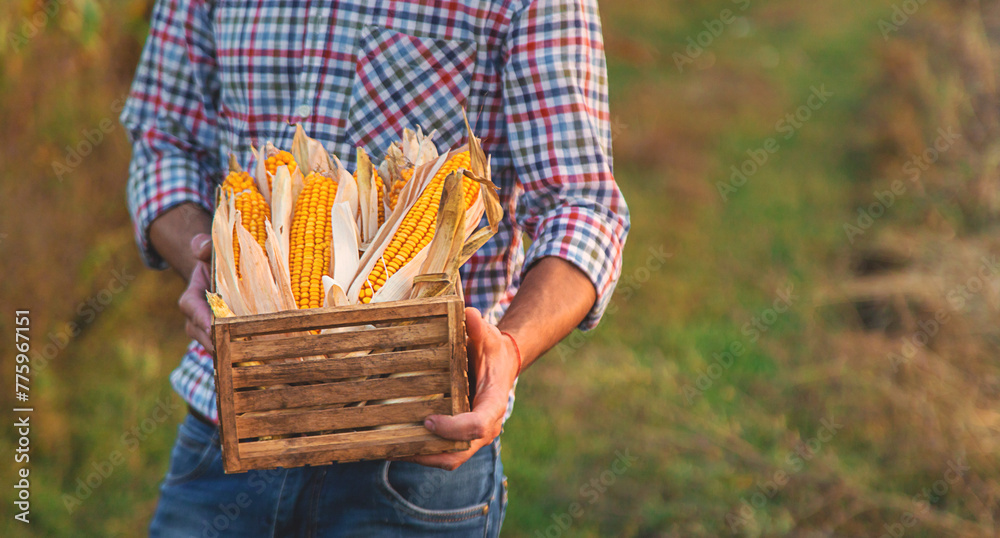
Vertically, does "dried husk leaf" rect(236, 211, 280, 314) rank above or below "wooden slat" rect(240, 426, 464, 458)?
above

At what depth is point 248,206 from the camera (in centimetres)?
167

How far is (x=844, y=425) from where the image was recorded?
454cm

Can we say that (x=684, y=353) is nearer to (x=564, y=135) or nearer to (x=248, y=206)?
(x=564, y=135)

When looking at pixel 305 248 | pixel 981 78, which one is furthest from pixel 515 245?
pixel 981 78

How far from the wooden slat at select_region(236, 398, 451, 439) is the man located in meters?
0.25

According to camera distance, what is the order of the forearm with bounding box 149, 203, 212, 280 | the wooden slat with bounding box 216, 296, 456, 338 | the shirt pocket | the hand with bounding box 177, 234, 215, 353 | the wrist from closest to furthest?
the wooden slat with bounding box 216, 296, 456, 338
the wrist
the hand with bounding box 177, 234, 215, 353
the shirt pocket
the forearm with bounding box 149, 203, 212, 280

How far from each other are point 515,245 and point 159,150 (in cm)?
99

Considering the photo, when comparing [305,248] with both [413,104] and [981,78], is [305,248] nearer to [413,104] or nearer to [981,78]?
[413,104]

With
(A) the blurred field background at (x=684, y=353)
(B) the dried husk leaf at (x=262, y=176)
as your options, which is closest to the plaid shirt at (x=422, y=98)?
(B) the dried husk leaf at (x=262, y=176)

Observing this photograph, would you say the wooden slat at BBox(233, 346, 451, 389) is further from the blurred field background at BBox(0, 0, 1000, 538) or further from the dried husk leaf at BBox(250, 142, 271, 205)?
the blurred field background at BBox(0, 0, 1000, 538)

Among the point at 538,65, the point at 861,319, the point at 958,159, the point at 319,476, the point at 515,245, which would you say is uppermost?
the point at 538,65

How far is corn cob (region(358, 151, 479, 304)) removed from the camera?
156cm

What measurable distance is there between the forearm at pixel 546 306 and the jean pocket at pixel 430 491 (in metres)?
0.34

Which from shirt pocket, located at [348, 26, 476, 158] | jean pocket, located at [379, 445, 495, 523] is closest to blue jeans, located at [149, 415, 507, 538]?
jean pocket, located at [379, 445, 495, 523]
